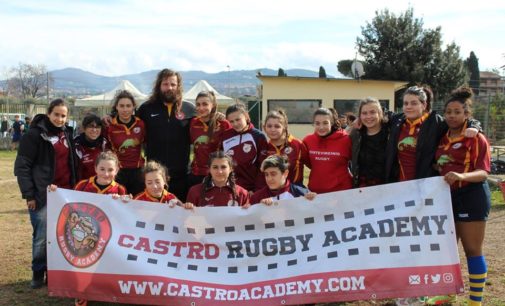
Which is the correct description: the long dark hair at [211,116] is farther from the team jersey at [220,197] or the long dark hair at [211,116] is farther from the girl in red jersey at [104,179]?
the girl in red jersey at [104,179]

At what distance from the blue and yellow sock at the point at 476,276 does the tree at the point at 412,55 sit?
116ft

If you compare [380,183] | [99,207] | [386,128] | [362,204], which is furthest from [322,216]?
[99,207]

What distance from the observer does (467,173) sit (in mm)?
4605

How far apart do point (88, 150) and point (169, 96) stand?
1.14 m

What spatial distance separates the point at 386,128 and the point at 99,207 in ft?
10.1

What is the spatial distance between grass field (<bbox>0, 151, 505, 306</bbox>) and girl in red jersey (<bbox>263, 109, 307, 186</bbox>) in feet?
5.16

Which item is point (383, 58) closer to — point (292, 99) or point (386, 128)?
point (292, 99)

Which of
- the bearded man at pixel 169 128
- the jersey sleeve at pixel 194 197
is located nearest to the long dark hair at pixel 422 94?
the jersey sleeve at pixel 194 197

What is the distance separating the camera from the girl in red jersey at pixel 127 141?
5.96m

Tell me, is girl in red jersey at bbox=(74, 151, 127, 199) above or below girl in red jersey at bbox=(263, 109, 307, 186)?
below

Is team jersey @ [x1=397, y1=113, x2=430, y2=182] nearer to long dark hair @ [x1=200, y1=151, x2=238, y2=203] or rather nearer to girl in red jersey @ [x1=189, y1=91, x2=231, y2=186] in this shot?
long dark hair @ [x1=200, y1=151, x2=238, y2=203]

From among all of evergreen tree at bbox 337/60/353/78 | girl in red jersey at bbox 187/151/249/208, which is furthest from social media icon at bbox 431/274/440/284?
evergreen tree at bbox 337/60/353/78

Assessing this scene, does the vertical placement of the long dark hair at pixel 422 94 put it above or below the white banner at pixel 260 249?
above

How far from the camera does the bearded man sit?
19.9 ft
